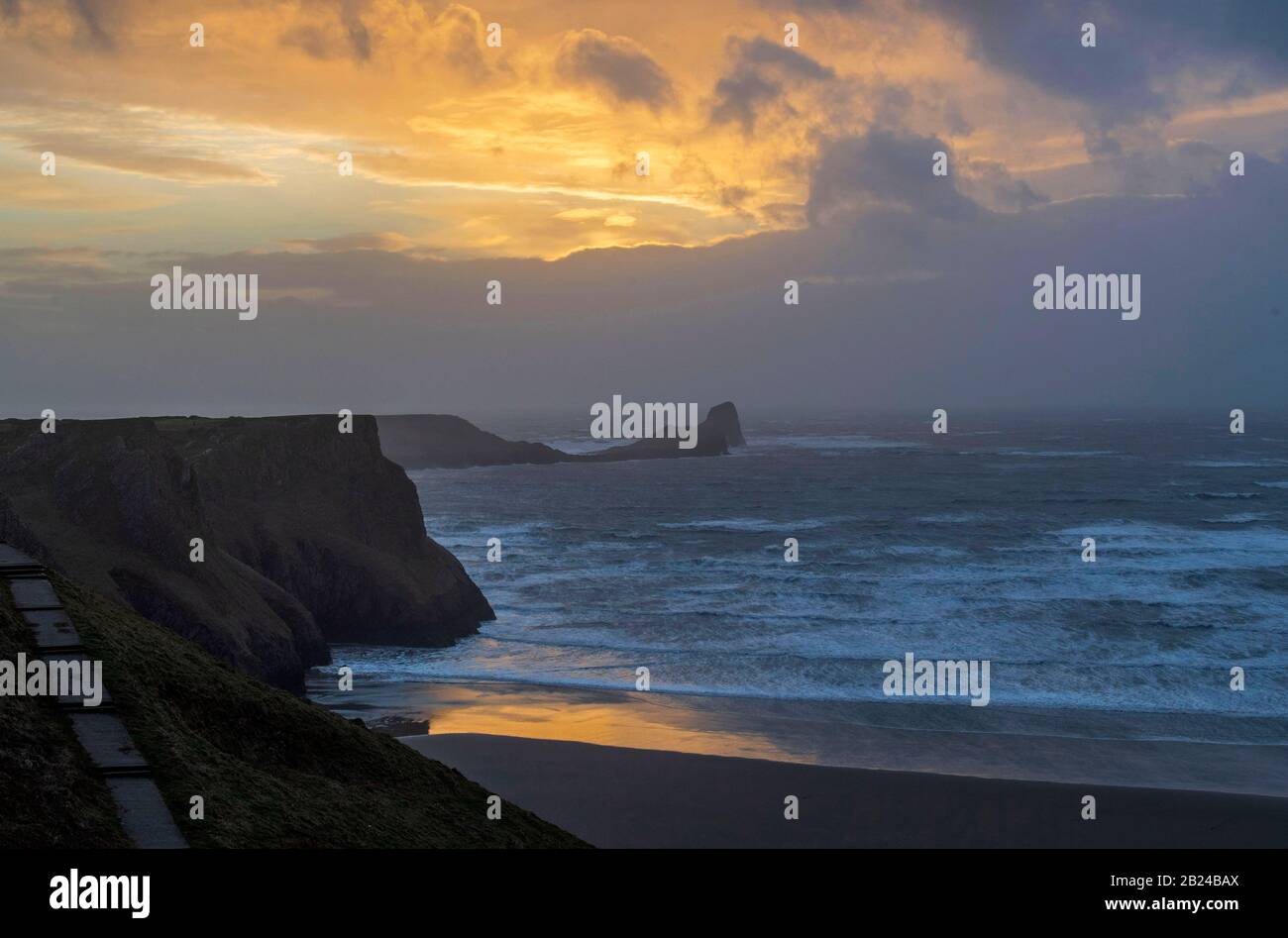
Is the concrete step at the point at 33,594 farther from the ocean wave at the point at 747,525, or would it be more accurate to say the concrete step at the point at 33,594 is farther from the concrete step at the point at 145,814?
the ocean wave at the point at 747,525

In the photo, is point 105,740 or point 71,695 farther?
point 71,695

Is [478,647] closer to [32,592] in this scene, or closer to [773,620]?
[773,620]

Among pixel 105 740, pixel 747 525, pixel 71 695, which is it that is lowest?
pixel 747 525

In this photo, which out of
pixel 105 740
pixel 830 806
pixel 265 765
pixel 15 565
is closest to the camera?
pixel 105 740

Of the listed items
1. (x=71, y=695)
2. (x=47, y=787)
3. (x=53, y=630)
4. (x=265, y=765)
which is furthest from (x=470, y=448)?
(x=47, y=787)

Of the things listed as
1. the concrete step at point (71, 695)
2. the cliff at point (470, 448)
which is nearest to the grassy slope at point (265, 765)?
the concrete step at point (71, 695)

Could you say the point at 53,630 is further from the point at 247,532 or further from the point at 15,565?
the point at 247,532

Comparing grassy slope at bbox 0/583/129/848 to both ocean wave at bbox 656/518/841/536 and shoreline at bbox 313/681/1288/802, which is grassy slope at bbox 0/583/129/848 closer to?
shoreline at bbox 313/681/1288/802

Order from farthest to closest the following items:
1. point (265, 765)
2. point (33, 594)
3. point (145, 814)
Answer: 1. point (33, 594)
2. point (265, 765)
3. point (145, 814)
